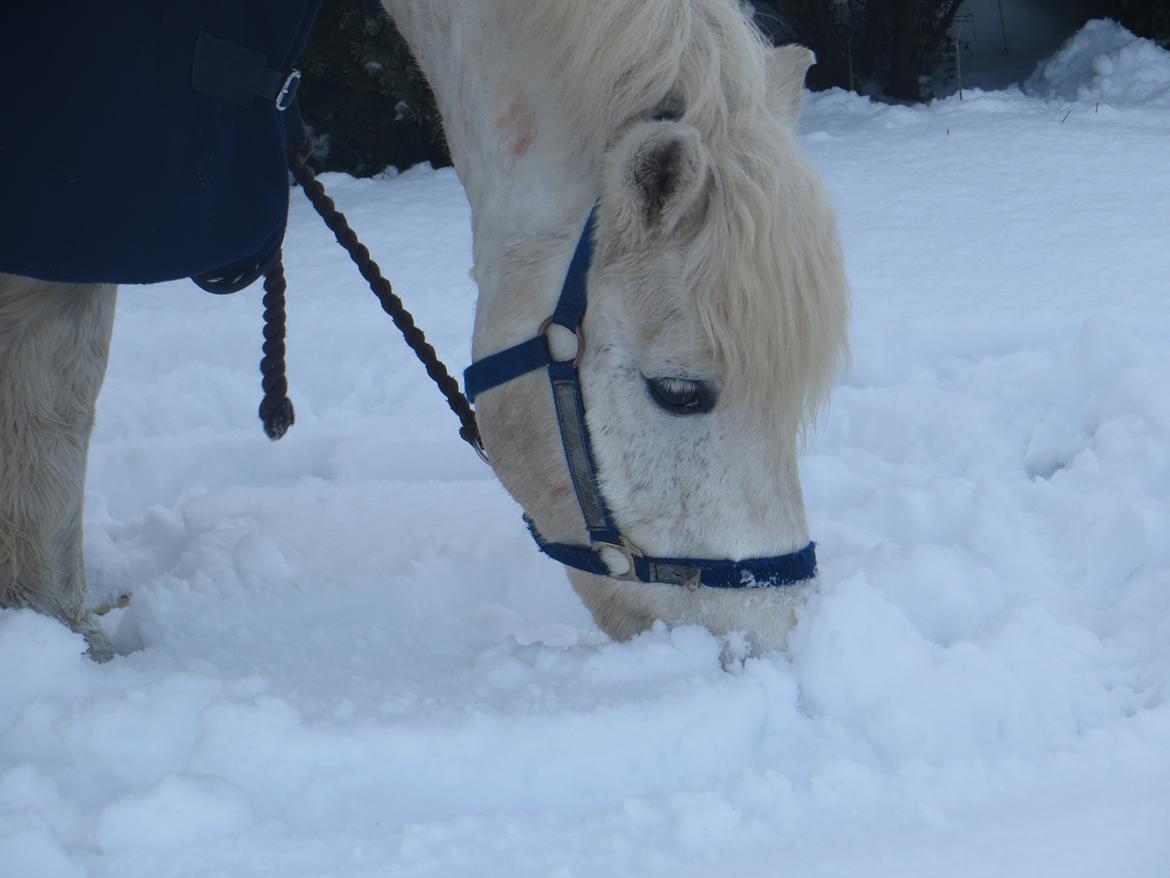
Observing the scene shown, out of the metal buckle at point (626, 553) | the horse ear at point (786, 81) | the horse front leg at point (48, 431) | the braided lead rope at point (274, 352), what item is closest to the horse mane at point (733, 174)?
the horse ear at point (786, 81)

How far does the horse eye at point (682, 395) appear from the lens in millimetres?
1577

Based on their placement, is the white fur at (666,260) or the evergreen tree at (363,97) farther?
the evergreen tree at (363,97)

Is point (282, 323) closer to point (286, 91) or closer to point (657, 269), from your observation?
point (286, 91)

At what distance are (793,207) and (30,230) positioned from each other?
3.73ft

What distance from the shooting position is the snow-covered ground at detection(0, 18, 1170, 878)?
138cm

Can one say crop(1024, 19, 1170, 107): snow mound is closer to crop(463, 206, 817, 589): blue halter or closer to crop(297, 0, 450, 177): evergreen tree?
crop(297, 0, 450, 177): evergreen tree

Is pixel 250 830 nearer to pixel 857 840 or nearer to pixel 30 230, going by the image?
pixel 857 840

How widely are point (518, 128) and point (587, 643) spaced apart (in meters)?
0.90

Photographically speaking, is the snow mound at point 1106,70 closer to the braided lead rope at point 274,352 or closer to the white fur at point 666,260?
the white fur at point 666,260

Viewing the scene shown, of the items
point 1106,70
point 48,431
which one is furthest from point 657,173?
point 1106,70

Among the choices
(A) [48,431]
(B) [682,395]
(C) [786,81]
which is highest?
(C) [786,81]

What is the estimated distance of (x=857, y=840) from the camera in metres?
1.39

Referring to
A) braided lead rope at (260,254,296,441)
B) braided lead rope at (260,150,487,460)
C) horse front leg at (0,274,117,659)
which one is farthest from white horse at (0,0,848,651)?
horse front leg at (0,274,117,659)

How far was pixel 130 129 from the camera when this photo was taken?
1.57 metres
